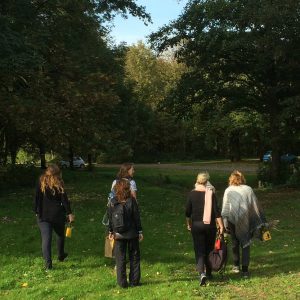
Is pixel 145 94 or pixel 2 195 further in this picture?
pixel 145 94

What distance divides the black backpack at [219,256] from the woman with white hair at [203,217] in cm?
9

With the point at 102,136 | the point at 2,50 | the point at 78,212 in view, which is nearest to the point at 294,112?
the point at 102,136

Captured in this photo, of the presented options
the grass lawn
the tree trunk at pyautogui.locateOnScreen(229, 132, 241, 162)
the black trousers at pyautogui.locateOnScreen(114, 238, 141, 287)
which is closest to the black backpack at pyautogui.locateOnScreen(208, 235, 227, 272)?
the grass lawn

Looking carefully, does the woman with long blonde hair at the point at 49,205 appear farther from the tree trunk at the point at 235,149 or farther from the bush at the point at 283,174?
the tree trunk at the point at 235,149

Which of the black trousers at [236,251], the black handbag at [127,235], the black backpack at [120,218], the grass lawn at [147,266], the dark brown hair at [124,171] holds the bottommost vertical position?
the grass lawn at [147,266]

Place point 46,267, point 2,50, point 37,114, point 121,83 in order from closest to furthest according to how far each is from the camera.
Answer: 1. point 46,267
2. point 2,50
3. point 37,114
4. point 121,83

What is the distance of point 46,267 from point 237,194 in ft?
12.1

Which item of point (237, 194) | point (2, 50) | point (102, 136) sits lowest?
point (237, 194)

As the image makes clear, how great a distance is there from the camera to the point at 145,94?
2662 inches

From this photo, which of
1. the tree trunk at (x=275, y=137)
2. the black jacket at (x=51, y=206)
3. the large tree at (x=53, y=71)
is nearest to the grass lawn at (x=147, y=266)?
the black jacket at (x=51, y=206)

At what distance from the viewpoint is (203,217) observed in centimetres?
789

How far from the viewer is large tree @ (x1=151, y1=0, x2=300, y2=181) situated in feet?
68.5

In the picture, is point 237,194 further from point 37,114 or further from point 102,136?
point 102,136

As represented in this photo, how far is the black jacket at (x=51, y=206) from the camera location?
354 inches
